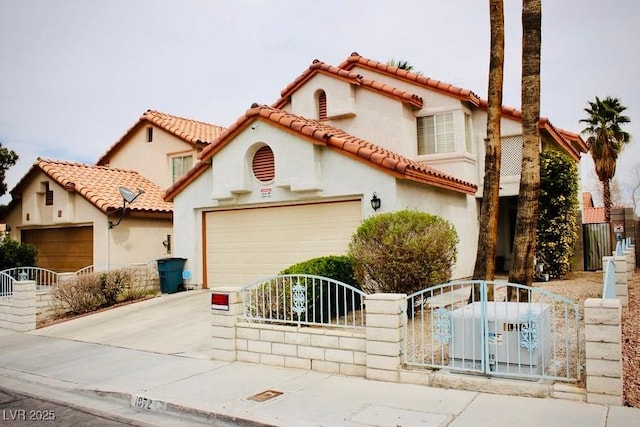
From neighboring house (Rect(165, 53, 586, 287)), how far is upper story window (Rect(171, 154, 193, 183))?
4.81 m

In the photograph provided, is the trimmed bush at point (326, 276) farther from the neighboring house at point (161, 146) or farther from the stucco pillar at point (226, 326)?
the neighboring house at point (161, 146)

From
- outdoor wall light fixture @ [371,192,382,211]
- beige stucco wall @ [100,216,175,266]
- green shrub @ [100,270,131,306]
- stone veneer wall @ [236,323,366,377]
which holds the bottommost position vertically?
stone veneer wall @ [236,323,366,377]

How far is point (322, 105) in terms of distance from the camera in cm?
1794

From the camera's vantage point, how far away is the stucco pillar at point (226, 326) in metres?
8.60

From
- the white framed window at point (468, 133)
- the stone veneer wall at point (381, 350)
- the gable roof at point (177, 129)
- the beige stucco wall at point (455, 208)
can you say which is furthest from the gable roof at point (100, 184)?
the stone veneer wall at point (381, 350)

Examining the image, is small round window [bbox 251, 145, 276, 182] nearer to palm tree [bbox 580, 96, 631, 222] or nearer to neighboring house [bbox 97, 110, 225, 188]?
neighboring house [bbox 97, 110, 225, 188]

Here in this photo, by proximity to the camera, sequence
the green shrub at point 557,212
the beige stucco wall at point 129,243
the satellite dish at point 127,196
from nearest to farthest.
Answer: the green shrub at point 557,212 → the satellite dish at point 127,196 → the beige stucco wall at point 129,243

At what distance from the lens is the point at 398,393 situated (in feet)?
21.6

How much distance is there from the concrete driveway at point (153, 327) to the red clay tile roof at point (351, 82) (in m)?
7.49

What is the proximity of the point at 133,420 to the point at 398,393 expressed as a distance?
10.2 feet

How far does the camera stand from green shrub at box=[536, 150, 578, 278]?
15547mm

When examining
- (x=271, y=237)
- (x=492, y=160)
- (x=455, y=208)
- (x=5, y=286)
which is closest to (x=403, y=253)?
(x=492, y=160)

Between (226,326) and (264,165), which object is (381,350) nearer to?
(226,326)

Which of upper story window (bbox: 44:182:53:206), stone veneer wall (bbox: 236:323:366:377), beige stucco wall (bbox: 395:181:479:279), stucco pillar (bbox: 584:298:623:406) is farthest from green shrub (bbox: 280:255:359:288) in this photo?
upper story window (bbox: 44:182:53:206)
